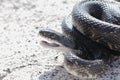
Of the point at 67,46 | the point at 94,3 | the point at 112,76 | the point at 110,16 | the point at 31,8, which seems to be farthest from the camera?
the point at 31,8

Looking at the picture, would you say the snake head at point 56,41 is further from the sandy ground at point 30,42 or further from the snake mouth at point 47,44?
the sandy ground at point 30,42

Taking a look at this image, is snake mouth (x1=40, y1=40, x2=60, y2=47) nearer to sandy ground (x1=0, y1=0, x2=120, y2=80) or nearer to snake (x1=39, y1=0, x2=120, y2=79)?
snake (x1=39, y1=0, x2=120, y2=79)

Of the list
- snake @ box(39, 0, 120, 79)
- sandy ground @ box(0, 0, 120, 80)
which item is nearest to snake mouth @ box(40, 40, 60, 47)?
snake @ box(39, 0, 120, 79)

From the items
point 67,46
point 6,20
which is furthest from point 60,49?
point 6,20

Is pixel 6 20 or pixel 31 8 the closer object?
pixel 6 20

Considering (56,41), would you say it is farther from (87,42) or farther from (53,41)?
(87,42)

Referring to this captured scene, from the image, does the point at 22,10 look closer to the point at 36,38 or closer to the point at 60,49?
the point at 36,38

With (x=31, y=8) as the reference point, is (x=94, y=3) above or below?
above
